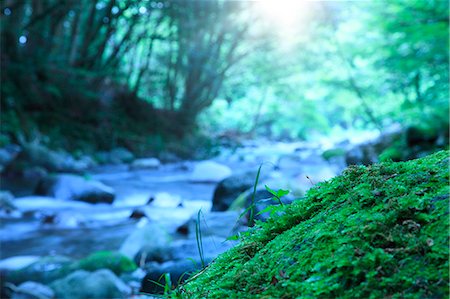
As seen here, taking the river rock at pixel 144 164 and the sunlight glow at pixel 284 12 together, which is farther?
the sunlight glow at pixel 284 12

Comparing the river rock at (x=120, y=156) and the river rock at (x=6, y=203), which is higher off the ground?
the river rock at (x=120, y=156)

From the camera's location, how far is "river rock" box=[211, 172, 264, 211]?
6348 mm

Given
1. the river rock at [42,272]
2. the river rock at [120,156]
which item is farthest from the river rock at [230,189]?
the river rock at [120,156]

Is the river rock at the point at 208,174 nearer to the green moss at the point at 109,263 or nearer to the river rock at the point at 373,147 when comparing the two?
the river rock at the point at 373,147

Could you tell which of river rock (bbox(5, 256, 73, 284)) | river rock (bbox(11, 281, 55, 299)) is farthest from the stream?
river rock (bbox(11, 281, 55, 299))

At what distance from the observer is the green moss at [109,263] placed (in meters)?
4.16

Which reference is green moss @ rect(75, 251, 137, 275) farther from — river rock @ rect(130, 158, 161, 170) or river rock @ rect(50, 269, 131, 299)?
river rock @ rect(130, 158, 161, 170)

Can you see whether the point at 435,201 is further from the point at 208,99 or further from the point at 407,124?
the point at 208,99

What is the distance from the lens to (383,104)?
20.2 m

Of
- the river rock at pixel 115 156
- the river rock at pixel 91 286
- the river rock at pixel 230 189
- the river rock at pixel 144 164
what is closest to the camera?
the river rock at pixel 91 286

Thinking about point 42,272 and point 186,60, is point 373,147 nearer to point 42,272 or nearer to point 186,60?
point 42,272

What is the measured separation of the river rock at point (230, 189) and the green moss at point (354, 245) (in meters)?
5.11

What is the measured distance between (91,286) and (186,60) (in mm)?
16305

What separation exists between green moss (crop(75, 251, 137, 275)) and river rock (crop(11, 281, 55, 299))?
0.47 m
